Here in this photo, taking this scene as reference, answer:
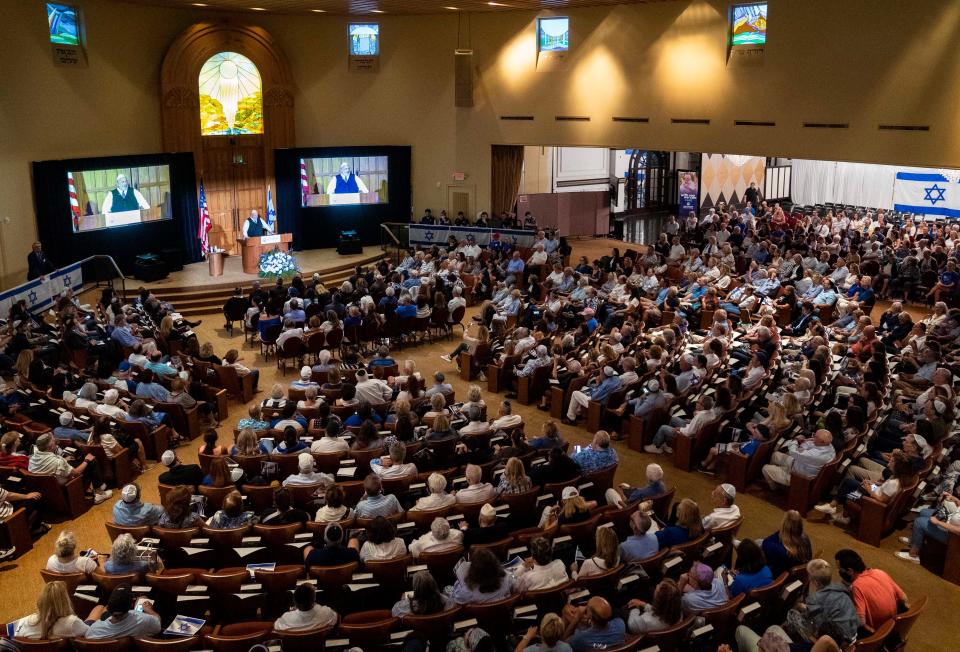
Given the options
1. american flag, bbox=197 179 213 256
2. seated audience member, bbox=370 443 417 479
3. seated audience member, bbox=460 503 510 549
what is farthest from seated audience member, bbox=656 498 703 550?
american flag, bbox=197 179 213 256

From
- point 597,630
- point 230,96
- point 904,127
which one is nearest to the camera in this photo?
point 597,630

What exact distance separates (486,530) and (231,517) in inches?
83.7

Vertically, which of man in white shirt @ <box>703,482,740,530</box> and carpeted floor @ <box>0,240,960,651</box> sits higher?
man in white shirt @ <box>703,482,740,530</box>

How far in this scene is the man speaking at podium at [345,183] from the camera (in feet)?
73.9

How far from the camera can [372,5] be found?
20.0 metres

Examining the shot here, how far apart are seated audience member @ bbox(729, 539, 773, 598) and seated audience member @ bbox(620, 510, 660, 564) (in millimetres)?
662

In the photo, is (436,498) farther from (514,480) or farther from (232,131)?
(232,131)

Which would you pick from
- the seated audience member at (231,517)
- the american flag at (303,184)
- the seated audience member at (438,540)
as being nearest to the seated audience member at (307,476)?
the seated audience member at (231,517)

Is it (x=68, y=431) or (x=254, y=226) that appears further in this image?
(x=254, y=226)

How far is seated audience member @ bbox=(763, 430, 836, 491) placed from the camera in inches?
343

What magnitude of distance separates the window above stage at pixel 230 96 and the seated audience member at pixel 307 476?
1471cm

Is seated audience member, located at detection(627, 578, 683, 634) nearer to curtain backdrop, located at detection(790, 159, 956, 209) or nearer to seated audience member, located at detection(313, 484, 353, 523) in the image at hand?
seated audience member, located at detection(313, 484, 353, 523)

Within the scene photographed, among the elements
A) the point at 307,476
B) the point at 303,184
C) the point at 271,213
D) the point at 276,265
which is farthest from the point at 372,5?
the point at 307,476

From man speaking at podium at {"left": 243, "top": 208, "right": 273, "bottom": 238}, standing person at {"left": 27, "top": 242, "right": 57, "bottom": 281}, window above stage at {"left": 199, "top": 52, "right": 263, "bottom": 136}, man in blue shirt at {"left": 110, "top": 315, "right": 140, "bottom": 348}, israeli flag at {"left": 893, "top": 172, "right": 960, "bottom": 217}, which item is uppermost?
window above stage at {"left": 199, "top": 52, "right": 263, "bottom": 136}
